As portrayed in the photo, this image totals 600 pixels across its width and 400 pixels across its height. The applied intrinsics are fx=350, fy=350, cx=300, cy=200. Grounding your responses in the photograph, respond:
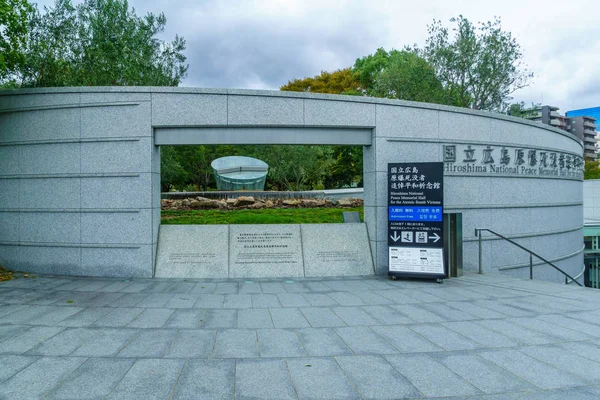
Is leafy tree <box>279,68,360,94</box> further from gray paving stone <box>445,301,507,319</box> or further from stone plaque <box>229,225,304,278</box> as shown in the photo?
gray paving stone <box>445,301,507,319</box>

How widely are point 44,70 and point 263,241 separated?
10469 millimetres

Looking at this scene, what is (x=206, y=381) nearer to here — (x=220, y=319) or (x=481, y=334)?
(x=220, y=319)

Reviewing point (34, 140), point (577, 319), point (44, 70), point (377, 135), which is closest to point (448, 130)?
point (377, 135)

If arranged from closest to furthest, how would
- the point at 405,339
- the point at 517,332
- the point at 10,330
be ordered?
1. the point at 405,339
2. the point at 10,330
3. the point at 517,332

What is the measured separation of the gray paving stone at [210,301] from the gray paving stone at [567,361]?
4.75 m

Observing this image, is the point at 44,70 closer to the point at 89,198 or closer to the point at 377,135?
the point at 89,198

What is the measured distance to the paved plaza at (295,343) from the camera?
3607 millimetres

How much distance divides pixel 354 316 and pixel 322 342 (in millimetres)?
1207

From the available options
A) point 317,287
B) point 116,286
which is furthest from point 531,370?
point 116,286

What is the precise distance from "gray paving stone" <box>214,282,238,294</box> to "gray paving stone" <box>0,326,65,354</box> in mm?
2873

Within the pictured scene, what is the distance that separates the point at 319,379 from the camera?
3756 mm

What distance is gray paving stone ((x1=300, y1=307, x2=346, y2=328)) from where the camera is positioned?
5.40 metres

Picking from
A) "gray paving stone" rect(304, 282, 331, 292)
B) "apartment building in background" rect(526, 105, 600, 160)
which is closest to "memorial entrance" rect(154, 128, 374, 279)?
"gray paving stone" rect(304, 282, 331, 292)

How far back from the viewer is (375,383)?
3.68 m
